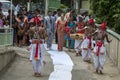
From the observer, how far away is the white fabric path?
13.5 metres

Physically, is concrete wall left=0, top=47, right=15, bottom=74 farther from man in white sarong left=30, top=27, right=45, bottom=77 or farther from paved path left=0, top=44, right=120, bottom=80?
man in white sarong left=30, top=27, right=45, bottom=77

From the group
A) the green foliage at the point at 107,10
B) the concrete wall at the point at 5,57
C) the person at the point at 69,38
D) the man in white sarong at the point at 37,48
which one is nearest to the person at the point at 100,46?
the man in white sarong at the point at 37,48

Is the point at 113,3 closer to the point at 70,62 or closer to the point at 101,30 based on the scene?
the point at 70,62

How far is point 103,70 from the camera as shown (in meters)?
15.2

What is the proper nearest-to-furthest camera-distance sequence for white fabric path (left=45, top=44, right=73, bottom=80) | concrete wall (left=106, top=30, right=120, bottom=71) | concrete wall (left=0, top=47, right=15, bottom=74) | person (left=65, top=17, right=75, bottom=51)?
white fabric path (left=45, top=44, right=73, bottom=80) → concrete wall (left=0, top=47, right=15, bottom=74) → concrete wall (left=106, top=30, right=120, bottom=71) → person (left=65, top=17, right=75, bottom=51)

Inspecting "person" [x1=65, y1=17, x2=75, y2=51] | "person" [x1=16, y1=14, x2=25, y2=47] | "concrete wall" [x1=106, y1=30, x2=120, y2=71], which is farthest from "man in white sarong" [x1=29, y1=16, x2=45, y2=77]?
"person" [x1=16, y1=14, x2=25, y2=47]

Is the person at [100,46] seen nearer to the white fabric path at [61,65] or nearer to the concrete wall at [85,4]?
the white fabric path at [61,65]

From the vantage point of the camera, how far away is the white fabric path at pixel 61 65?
13.5 meters

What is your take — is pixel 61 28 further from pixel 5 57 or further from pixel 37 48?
pixel 37 48

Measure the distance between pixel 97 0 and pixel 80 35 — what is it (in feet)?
26.3

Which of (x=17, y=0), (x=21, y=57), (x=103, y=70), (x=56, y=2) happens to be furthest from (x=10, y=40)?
(x=17, y=0)

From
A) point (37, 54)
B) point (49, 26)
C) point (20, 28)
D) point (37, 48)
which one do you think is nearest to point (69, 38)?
point (49, 26)

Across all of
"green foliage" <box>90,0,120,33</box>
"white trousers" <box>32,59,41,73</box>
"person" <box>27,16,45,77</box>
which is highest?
"green foliage" <box>90,0,120,33</box>

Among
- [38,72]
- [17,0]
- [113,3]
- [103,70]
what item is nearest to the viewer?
[38,72]
